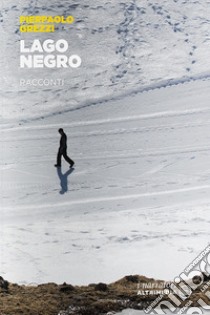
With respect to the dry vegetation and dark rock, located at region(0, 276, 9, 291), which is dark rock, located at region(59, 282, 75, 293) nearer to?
the dry vegetation

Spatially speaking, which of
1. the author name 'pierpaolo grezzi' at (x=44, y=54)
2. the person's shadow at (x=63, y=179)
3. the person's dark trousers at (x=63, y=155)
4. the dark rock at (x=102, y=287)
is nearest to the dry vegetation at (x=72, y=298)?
the dark rock at (x=102, y=287)

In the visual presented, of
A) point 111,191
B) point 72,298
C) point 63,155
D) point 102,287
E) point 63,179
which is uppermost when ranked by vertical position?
point 63,155

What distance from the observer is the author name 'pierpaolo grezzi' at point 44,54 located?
9383 mm

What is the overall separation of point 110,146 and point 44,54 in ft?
5.18

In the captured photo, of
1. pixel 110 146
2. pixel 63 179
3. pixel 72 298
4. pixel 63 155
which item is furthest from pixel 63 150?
pixel 72 298

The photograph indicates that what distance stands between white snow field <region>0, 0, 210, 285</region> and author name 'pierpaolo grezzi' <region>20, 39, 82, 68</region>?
0.41 ft

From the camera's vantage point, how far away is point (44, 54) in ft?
31.1

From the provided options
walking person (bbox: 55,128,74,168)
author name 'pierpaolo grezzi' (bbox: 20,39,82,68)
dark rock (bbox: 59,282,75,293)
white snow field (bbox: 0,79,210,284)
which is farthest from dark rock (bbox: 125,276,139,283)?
author name 'pierpaolo grezzi' (bbox: 20,39,82,68)

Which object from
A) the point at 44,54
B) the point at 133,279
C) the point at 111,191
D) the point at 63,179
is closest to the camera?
the point at 133,279

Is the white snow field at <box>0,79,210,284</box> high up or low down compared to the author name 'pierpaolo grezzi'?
down

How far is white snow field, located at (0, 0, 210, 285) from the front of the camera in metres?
9.08

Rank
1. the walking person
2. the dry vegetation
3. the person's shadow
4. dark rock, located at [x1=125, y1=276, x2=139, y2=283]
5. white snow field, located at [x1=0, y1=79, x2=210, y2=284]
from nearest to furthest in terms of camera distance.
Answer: the dry vegetation → dark rock, located at [x1=125, y1=276, x2=139, y2=283] → white snow field, located at [x1=0, y1=79, x2=210, y2=284] → the person's shadow → the walking person

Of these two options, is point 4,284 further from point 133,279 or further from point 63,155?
point 63,155

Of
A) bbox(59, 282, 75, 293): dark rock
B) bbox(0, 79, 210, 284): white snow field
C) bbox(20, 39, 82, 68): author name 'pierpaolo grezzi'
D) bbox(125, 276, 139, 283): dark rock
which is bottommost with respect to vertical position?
bbox(59, 282, 75, 293): dark rock
